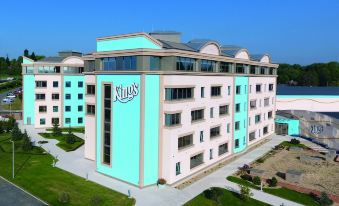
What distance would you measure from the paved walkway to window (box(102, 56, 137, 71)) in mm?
14751

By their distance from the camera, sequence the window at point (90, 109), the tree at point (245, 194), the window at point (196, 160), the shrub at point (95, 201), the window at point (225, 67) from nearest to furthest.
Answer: the shrub at point (95, 201), the tree at point (245, 194), the window at point (196, 160), the window at point (90, 109), the window at point (225, 67)

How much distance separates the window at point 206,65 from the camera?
47.4 meters

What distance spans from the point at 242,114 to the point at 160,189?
2738 centimetres

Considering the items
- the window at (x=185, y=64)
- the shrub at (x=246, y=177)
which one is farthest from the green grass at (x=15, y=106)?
the shrub at (x=246, y=177)

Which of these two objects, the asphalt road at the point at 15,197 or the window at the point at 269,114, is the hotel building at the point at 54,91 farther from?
the window at the point at 269,114

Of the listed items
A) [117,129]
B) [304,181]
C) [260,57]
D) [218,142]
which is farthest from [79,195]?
[260,57]

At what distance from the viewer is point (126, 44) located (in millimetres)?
41406

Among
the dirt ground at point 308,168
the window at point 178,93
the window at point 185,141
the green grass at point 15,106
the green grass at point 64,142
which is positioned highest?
the window at point 178,93

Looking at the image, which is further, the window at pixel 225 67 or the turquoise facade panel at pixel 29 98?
the turquoise facade panel at pixel 29 98

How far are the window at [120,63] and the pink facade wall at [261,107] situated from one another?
30907mm

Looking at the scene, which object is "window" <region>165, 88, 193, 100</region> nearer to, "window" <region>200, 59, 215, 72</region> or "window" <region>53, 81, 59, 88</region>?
"window" <region>200, 59, 215, 72</region>

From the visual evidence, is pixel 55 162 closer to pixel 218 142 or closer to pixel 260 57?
pixel 218 142

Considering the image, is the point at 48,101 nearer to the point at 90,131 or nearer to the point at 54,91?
the point at 54,91

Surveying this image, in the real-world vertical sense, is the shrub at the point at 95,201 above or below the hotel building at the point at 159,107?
below
